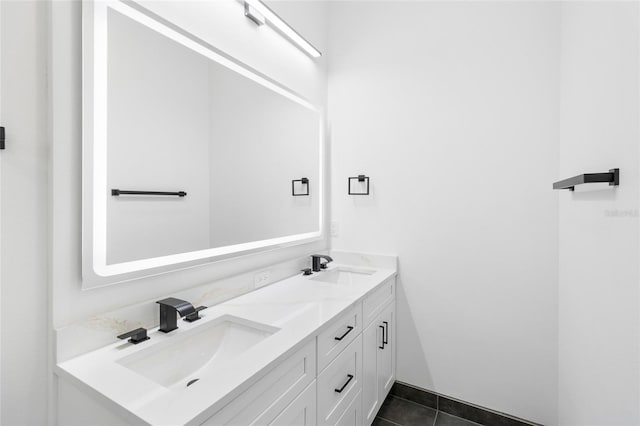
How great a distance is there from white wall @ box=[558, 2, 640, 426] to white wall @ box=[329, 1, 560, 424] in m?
0.18

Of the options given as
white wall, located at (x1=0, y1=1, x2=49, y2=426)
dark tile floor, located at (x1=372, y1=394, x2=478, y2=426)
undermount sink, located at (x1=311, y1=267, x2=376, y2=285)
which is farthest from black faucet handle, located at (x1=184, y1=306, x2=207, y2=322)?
dark tile floor, located at (x1=372, y1=394, x2=478, y2=426)

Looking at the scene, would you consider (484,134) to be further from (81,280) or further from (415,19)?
(81,280)

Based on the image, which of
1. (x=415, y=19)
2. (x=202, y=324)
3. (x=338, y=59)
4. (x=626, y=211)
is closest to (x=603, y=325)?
(x=626, y=211)

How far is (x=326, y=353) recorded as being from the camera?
48.3 inches

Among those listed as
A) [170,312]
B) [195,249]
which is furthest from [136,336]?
[195,249]

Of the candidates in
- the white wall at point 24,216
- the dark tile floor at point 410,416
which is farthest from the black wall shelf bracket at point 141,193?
the dark tile floor at point 410,416

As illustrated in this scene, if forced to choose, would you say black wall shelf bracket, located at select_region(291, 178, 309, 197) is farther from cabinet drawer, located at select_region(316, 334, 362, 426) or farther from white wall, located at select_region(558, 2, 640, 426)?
white wall, located at select_region(558, 2, 640, 426)

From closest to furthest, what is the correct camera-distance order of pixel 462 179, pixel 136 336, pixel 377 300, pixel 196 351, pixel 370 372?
pixel 136 336
pixel 196 351
pixel 370 372
pixel 377 300
pixel 462 179

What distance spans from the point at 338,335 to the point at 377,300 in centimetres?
52

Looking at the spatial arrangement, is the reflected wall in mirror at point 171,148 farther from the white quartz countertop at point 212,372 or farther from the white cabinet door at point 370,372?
the white cabinet door at point 370,372

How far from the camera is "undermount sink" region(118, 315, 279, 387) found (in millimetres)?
999

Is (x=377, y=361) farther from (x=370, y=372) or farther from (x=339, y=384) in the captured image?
(x=339, y=384)

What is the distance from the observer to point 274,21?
1.76 meters

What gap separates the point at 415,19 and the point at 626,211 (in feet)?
5.84
